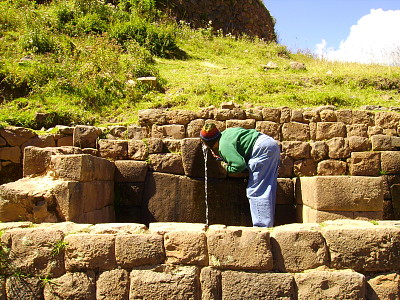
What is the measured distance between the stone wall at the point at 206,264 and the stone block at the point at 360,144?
10.6 feet

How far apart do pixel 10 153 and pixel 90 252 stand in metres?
4.34

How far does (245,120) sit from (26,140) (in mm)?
4055

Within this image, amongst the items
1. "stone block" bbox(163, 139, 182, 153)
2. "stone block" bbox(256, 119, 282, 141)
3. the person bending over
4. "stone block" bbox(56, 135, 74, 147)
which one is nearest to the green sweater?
the person bending over

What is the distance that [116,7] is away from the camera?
15.8m

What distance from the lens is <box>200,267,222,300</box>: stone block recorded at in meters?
3.08

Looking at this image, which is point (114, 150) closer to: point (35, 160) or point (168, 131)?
point (168, 131)

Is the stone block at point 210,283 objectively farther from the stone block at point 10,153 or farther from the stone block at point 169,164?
the stone block at point 10,153

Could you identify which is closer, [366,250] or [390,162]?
[366,250]

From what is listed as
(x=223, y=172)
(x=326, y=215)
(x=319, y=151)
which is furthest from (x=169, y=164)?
(x=319, y=151)

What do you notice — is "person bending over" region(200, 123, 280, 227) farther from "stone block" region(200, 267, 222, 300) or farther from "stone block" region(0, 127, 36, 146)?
"stone block" region(0, 127, 36, 146)

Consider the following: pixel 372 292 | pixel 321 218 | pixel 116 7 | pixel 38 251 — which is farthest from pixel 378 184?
Result: pixel 116 7

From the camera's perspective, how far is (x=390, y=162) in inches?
238

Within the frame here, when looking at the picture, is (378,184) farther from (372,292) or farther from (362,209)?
(372,292)

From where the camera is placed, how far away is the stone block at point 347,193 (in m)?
5.14
